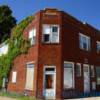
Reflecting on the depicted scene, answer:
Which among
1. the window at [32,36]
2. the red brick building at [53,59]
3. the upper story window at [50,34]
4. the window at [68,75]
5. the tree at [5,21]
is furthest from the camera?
the tree at [5,21]

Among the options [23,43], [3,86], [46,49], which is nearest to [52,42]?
[46,49]

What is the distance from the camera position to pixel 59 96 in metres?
25.6

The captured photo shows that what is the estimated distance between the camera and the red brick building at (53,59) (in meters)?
26.0

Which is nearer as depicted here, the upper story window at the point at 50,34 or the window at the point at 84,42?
the upper story window at the point at 50,34

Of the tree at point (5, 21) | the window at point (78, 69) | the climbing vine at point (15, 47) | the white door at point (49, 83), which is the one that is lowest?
the white door at point (49, 83)

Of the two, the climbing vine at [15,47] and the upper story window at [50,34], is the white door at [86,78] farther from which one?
the climbing vine at [15,47]

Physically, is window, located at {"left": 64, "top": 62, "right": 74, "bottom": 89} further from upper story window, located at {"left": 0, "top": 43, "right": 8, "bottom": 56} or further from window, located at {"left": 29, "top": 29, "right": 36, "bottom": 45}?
upper story window, located at {"left": 0, "top": 43, "right": 8, "bottom": 56}

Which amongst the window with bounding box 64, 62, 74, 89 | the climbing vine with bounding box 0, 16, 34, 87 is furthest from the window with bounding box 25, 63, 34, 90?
the window with bounding box 64, 62, 74, 89

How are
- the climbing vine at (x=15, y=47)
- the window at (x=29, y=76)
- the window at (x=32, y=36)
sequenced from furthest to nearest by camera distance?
1. the climbing vine at (x=15, y=47)
2. the window at (x=32, y=36)
3. the window at (x=29, y=76)

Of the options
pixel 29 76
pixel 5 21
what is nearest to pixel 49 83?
pixel 29 76

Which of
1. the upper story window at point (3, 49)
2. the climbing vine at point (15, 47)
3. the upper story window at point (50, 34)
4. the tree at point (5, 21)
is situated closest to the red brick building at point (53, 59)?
the upper story window at point (50, 34)

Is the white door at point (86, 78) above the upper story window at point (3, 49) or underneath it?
underneath

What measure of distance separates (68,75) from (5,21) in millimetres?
27843

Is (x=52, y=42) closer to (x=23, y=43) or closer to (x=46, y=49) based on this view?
(x=46, y=49)
